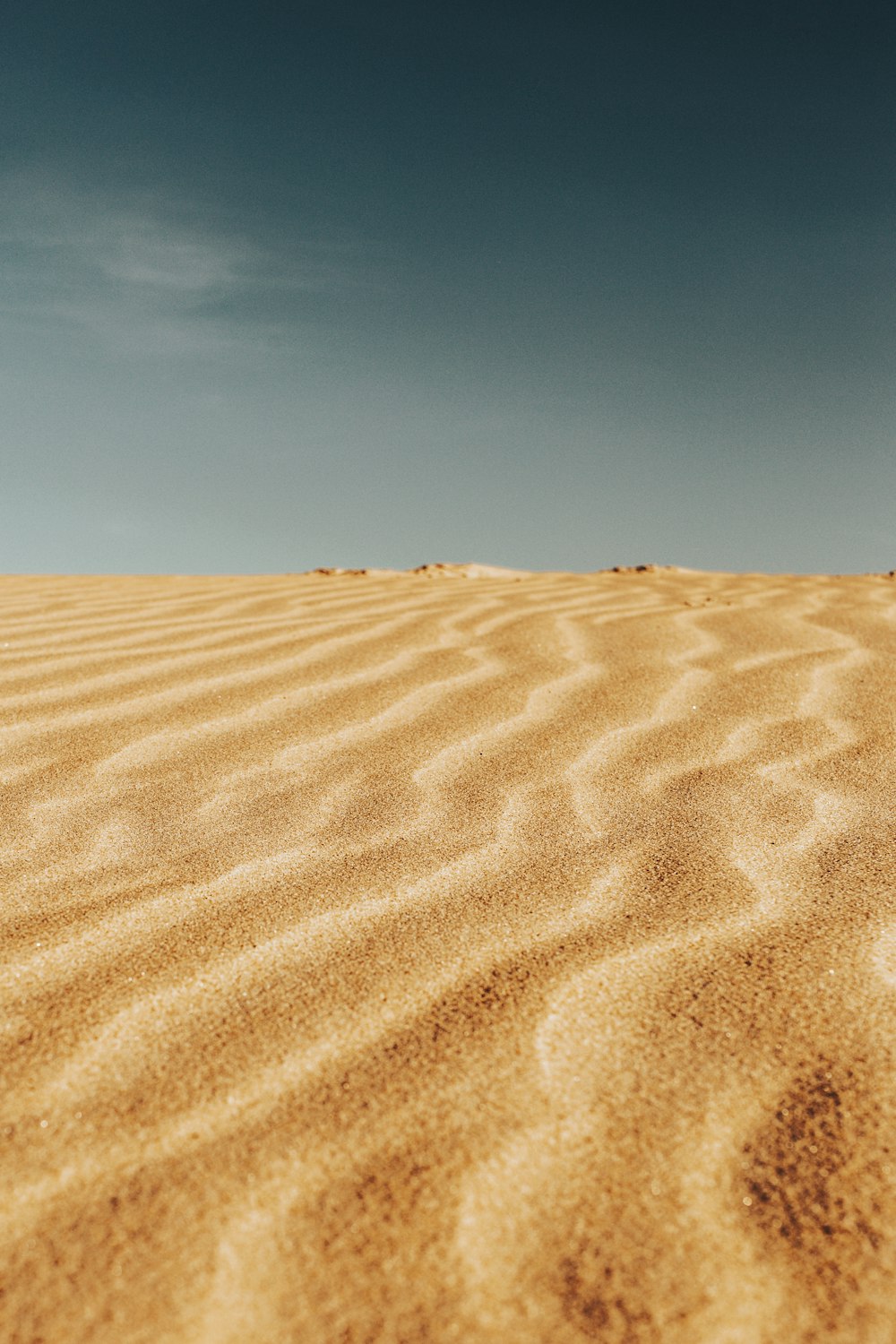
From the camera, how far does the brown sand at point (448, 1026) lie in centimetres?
79

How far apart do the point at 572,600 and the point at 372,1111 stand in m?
3.51

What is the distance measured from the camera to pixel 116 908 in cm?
141

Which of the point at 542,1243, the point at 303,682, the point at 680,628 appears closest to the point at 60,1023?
the point at 542,1243

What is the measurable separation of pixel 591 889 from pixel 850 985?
400mm

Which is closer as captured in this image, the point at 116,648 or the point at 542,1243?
the point at 542,1243

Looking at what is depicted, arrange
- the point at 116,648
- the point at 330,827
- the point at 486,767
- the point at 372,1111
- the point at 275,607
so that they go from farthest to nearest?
the point at 275,607 < the point at 116,648 < the point at 486,767 < the point at 330,827 < the point at 372,1111

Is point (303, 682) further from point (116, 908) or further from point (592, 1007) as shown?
point (592, 1007)

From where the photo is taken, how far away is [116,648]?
3232 mm

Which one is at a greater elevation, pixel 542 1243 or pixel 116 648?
pixel 116 648

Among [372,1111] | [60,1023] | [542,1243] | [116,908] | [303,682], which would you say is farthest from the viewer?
[303,682]

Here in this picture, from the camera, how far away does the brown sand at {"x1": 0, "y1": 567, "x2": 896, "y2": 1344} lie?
79 cm

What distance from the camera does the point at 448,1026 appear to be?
1116 mm

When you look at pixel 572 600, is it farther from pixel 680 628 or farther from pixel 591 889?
pixel 591 889

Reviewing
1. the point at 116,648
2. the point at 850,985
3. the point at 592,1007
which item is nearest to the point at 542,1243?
the point at 592,1007
